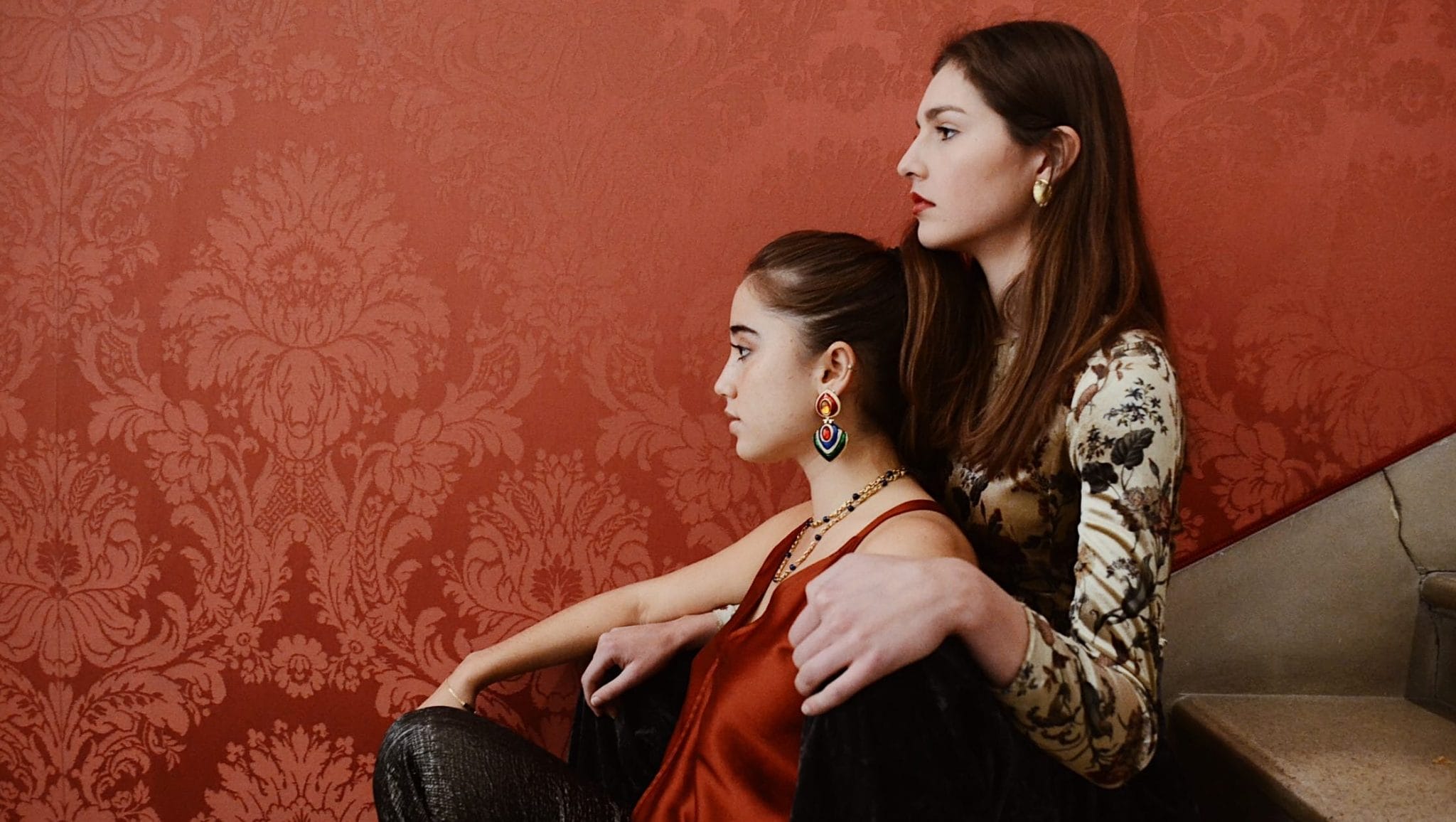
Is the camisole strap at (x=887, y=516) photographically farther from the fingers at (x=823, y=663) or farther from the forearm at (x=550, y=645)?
the forearm at (x=550, y=645)

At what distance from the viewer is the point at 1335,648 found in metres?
1.72

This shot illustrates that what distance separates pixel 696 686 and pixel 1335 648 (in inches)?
42.4

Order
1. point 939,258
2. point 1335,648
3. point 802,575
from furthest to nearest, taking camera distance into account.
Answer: point 1335,648 → point 939,258 → point 802,575

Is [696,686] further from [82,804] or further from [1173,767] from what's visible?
[82,804]

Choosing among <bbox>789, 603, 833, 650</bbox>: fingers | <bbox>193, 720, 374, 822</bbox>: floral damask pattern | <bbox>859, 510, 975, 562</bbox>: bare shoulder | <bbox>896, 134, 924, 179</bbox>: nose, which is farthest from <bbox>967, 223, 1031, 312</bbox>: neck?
<bbox>193, 720, 374, 822</bbox>: floral damask pattern

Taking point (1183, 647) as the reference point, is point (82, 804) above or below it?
above

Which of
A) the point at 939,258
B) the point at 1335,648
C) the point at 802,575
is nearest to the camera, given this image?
the point at 802,575

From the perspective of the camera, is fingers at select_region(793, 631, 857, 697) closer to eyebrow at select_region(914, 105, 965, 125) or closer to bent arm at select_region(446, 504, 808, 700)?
bent arm at select_region(446, 504, 808, 700)

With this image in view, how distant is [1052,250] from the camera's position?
1349 mm

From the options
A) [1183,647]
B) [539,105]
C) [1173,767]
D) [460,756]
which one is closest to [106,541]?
[460,756]

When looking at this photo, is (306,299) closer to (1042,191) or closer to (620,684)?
(620,684)

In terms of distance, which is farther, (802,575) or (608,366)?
(608,366)

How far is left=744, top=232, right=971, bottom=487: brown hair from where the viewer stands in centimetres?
135

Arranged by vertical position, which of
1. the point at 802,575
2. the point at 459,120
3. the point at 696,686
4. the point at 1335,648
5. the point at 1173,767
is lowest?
the point at 1335,648
